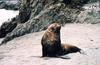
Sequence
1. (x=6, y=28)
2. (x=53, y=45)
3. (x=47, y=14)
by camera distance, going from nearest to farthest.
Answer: (x=53, y=45) < (x=47, y=14) < (x=6, y=28)

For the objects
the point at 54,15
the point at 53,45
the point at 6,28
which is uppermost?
the point at 54,15

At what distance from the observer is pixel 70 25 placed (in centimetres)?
1623

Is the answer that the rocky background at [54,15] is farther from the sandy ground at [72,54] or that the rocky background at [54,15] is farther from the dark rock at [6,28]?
the dark rock at [6,28]

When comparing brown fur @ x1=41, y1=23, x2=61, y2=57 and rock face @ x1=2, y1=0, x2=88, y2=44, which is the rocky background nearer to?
rock face @ x1=2, y1=0, x2=88, y2=44

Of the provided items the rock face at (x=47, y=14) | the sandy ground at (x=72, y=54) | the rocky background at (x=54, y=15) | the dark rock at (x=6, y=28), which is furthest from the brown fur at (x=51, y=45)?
the dark rock at (x=6, y=28)

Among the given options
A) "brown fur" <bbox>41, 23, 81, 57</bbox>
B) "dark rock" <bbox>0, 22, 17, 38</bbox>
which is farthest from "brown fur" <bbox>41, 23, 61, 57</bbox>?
"dark rock" <bbox>0, 22, 17, 38</bbox>

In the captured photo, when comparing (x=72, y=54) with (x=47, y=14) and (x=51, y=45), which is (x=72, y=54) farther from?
(x=47, y=14)

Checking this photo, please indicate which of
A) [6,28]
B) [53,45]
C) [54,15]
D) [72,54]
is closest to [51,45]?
[53,45]

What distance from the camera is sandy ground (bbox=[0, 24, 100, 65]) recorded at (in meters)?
9.39

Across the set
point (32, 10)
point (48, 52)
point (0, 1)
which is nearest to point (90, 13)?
point (32, 10)

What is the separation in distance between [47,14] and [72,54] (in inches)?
310

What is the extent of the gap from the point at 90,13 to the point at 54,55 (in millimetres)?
7598

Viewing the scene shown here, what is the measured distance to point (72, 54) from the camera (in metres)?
10.1

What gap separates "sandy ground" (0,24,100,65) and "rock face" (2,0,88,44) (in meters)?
1.84
